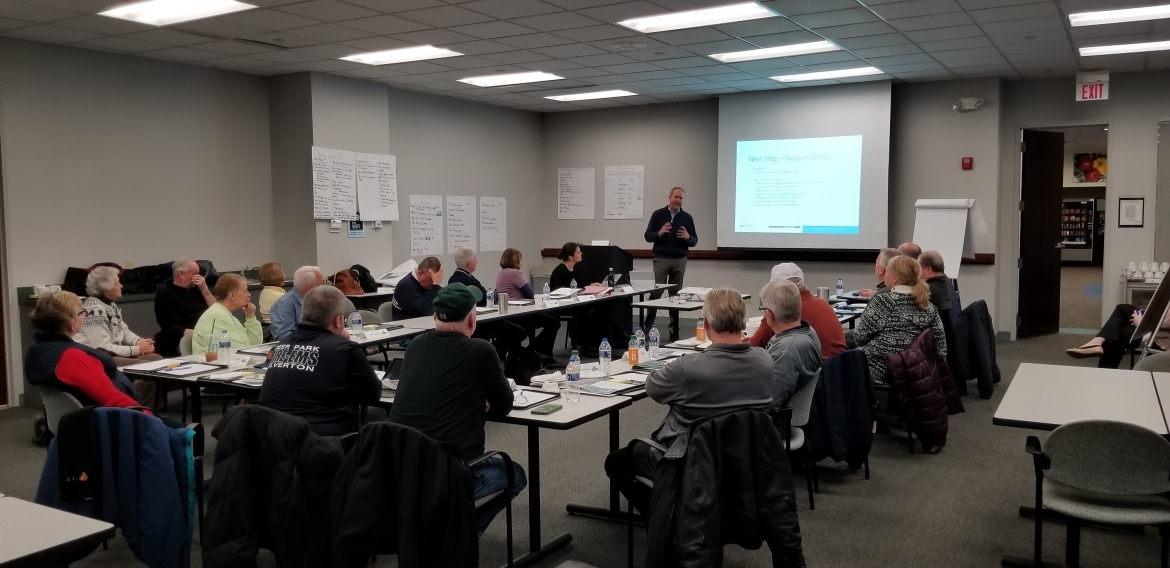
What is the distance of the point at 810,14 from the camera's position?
6043 millimetres

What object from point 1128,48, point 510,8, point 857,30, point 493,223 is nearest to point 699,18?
point 857,30

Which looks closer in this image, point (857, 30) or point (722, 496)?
point (722, 496)

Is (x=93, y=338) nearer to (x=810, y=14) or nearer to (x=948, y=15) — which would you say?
(x=810, y=14)

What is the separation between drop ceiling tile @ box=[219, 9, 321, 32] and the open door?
7.48 metres

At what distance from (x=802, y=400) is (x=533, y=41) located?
4062mm

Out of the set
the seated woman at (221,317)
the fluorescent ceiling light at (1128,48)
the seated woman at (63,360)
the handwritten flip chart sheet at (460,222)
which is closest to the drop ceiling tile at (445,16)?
the seated woman at (221,317)

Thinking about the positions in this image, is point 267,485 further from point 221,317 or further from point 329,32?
point 329,32

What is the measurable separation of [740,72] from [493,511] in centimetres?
638

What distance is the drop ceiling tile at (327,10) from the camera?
5582mm

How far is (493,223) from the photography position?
10914mm

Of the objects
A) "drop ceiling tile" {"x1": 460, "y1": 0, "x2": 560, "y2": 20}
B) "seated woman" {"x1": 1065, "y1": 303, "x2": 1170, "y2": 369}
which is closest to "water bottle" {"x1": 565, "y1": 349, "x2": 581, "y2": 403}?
"drop ceiling tile" {"x1": 460, "y1": 0, "x2": 560, "y2": 20}

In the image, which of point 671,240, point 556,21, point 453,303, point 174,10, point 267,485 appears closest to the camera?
point 267,485

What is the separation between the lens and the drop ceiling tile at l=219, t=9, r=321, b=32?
5.81 m

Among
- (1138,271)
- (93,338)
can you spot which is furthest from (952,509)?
(1138,271)
